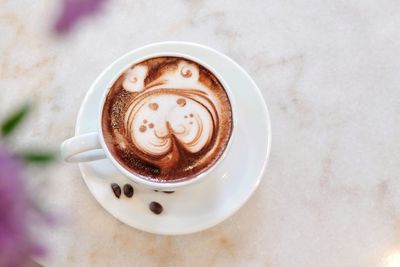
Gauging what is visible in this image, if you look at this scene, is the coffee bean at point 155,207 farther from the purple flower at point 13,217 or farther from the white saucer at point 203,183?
the purple flower at point 13,217

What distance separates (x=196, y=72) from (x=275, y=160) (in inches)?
9.1

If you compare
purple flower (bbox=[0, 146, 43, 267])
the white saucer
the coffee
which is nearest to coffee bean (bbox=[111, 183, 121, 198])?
the white saucer

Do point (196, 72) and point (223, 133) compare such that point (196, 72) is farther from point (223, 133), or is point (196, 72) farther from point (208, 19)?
point (208, 19)

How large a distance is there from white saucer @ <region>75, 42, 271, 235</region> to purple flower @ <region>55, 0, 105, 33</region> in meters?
0.53

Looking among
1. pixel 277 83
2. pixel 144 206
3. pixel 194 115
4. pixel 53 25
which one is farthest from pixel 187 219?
pixel 53 25

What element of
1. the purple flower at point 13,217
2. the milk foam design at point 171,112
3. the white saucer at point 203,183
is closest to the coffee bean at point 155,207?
the white saucer at point 203,183

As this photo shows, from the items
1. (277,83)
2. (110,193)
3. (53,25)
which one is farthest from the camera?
(277,83)

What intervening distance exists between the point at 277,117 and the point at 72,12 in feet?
2.12

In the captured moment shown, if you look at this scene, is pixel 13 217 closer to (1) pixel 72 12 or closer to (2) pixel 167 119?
(1) pixel 72 12

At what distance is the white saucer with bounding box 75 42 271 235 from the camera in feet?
2.35

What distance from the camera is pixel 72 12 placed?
0.64ft

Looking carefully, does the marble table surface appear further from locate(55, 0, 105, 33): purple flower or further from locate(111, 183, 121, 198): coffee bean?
locate(55, 0, 105, 33): purple flower

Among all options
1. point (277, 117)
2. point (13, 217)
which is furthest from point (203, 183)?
point (13, 217)

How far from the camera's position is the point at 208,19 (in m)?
0.86
